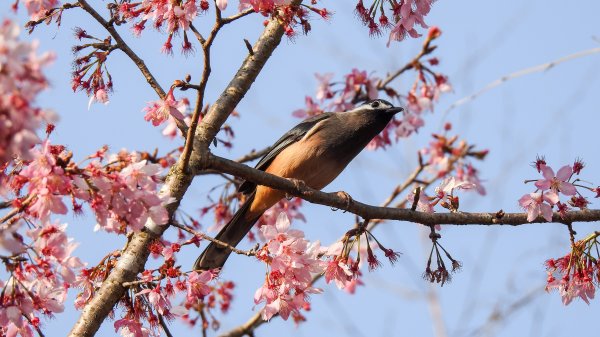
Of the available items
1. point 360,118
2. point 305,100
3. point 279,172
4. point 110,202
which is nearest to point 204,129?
point 110,202

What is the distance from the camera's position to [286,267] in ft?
11.9

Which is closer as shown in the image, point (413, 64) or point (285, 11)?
point (285, 11)

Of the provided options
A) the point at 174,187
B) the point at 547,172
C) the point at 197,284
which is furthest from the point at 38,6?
the point at 547,172

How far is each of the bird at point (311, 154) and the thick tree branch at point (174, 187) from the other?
4.50ft

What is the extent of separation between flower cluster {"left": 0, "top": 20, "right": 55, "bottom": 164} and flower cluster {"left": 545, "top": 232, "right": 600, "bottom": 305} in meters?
2.71

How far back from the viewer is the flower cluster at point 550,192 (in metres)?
3.74

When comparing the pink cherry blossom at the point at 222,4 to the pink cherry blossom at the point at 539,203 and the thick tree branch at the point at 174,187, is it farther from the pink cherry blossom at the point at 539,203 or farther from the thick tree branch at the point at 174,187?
the pink cherry blossom at the point at 539,203

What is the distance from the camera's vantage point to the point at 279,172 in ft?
18.4

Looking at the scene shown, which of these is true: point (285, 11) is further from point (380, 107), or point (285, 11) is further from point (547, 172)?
point (380, 107)

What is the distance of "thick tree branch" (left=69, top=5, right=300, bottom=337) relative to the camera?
356 cm

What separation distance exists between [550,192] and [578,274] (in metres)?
0.44

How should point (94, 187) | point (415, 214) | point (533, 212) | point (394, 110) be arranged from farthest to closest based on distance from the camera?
point (394, 110), point (415, 214), point (533, 212), point (94, 187)

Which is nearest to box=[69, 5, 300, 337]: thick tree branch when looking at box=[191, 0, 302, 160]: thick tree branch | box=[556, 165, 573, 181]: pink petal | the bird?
box=[191, 0, 302, 160]: thick tree branch

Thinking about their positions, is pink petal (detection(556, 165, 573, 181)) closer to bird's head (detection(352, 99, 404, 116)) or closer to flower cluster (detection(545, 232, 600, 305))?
flower cluster (detection(545, 232, 600, 305))
